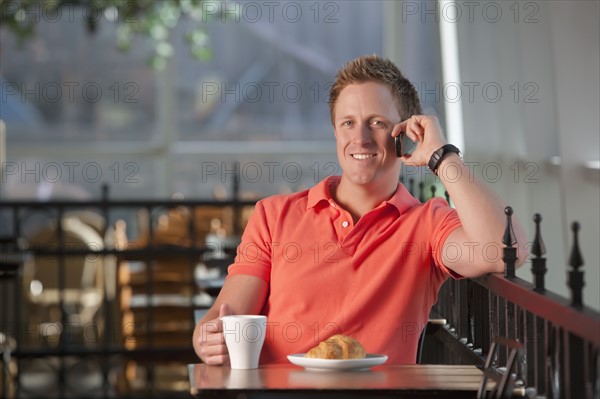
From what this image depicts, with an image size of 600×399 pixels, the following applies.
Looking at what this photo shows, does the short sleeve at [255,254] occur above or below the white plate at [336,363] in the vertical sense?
above

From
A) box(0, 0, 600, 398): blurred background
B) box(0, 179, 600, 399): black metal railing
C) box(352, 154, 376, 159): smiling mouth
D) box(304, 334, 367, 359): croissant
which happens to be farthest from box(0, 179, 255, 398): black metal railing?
box(304, 334, 367, 359): croissant

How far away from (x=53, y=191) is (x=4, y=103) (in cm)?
71

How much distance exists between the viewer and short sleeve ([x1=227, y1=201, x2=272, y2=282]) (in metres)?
2.39

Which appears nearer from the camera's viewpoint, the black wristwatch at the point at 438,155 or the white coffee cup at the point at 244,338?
the white coffee cup at the point at 244,338

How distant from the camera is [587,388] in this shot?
1633mm

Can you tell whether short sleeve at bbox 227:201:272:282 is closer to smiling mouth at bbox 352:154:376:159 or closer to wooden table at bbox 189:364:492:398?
smiling mouth at bbox 352:154:376:159

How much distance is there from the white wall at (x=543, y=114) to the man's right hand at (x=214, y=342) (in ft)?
5.67

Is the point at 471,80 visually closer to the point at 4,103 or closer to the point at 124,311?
the point at 124,311

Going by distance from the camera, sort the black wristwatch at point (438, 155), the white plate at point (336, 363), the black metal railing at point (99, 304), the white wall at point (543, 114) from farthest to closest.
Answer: the black metal railing at point (99, 304) < the white wall at point (543, 114) < the black wristwatch at point (438, 155) < the white plate at point (336, 363)

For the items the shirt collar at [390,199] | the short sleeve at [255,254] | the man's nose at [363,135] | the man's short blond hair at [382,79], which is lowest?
the short sleeve at [255,254]

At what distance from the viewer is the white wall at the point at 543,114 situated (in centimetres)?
370

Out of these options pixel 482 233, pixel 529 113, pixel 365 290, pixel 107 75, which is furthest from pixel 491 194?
pixel 107 75

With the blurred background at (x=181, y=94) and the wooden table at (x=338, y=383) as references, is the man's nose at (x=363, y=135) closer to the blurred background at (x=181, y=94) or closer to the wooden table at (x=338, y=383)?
the wooden table at (x=338, y=383)

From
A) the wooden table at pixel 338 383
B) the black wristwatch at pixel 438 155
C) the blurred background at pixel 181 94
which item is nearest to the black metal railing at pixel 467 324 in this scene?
the wooden table at pixel 338 383
